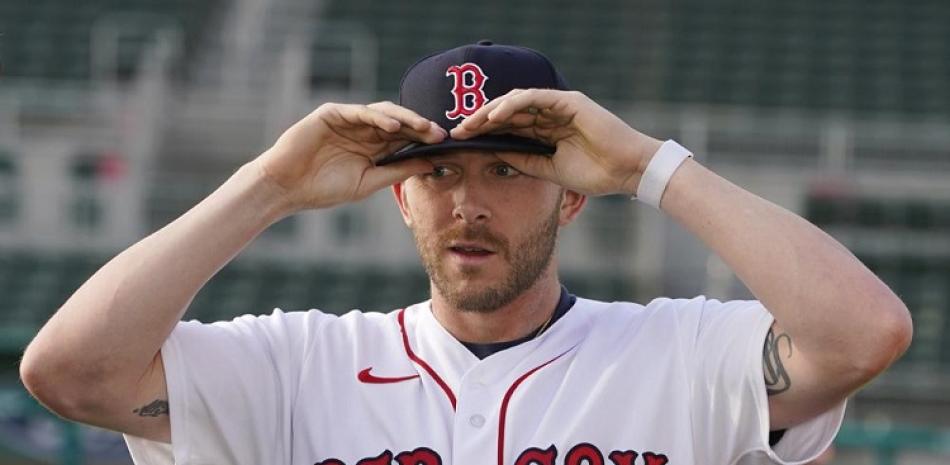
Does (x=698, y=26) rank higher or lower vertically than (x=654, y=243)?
higher

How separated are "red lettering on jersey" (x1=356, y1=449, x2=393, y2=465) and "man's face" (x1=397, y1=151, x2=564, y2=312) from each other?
0.28 m

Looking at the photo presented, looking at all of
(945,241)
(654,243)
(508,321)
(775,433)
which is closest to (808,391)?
(775,433)

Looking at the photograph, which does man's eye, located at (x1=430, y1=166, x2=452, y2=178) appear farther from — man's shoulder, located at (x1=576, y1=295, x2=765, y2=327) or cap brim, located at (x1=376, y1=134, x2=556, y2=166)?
man's shoulder, located at (x1=576, y1=295, x2=765, y2=327)

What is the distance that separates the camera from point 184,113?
12594 mm

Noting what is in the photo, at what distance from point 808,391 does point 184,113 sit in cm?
1049

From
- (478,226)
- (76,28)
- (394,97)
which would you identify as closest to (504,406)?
(478,226)

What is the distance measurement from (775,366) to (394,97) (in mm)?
9771

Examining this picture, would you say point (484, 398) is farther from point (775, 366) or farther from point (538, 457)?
point (775, 366)

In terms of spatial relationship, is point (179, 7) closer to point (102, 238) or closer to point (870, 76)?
point (102, 238)

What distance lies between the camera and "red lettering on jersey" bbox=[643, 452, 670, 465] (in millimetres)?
2615

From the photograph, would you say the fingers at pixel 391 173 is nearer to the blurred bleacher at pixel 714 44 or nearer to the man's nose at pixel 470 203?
the man's nose at pixel 470 203

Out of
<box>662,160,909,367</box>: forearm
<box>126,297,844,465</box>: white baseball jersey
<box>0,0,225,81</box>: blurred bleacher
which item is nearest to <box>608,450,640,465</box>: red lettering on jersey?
<box>126,297,844,465</box>: white baseball jersey

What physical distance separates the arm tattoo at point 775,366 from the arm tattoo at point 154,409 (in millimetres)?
960

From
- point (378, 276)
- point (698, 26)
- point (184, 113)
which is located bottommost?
point (378, 276)
